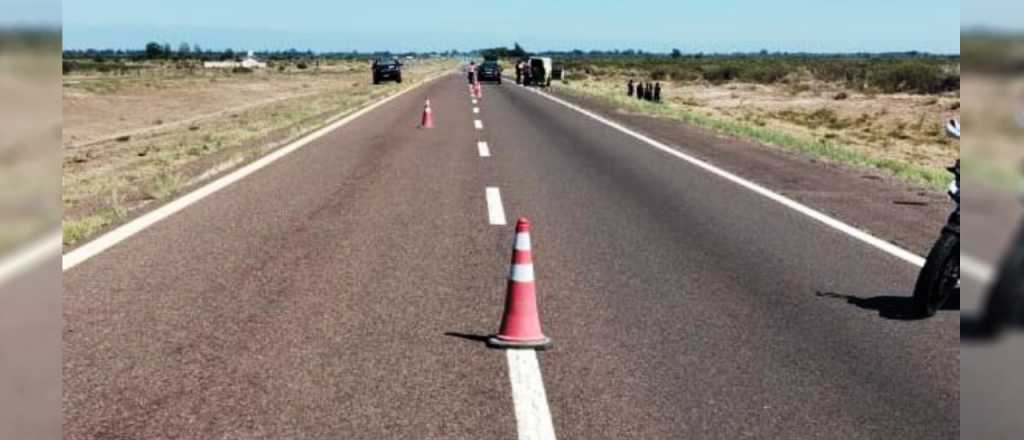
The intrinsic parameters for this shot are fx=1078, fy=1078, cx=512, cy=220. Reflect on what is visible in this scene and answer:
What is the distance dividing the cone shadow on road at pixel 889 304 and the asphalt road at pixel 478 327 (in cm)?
4

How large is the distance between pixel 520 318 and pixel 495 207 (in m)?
6.61

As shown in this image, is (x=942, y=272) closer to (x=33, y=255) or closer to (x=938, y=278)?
(x=938, y=278)

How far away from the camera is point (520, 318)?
256 inches

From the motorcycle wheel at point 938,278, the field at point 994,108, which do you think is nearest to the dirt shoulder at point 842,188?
the motorcycle wheel at point 938,278

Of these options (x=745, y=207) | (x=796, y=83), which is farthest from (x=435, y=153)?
(x=796, y=83)

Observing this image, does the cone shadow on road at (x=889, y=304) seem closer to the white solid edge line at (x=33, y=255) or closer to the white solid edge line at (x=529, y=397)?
the white solid edge line at (x=529, y=397)

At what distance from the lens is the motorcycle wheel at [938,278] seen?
642 centimetres

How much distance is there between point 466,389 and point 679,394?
109cm

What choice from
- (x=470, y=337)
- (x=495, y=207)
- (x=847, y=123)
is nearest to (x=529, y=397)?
(x=470, y=337)

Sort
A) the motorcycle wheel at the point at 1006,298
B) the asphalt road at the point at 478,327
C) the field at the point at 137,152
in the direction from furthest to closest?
1. the field at the point at 137,152
2. the asphalt road at the point at 478,327
3. the motorcycle wheel at the point at 1006,298

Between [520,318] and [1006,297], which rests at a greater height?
[1006,297]

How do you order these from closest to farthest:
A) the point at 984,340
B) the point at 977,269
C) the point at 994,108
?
the point at 994,108 < the point at 984,340 < the point at 977,269

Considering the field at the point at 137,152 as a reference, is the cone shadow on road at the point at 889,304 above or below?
below

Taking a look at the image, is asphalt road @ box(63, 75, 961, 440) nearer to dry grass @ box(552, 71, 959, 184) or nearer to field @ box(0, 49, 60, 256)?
field @ box(0, 49, 60, 256)
